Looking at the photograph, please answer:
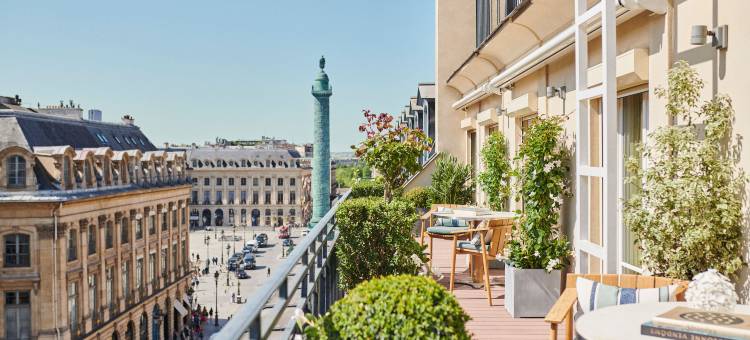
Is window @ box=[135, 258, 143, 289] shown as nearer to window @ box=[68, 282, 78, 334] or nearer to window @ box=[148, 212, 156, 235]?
window @ box=[148, 212, 156, 235]

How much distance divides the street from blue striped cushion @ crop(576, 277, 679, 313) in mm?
30066

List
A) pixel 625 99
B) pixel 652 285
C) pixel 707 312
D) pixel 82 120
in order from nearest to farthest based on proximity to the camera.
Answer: pixel 707 312
pixel 652 285
pixel 625 99
pixel 82 120

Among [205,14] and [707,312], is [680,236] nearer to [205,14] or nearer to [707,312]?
[707,312]

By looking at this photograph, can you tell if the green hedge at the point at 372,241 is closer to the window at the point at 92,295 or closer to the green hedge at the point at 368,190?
the green hedge at the point at 368,190

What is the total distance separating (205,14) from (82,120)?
3779cm

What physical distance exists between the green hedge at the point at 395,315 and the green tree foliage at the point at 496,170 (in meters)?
7.82

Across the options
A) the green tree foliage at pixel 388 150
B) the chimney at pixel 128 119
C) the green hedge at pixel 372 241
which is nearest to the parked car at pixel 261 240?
the chimney at pixel 128 119

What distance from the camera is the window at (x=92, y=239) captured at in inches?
1375

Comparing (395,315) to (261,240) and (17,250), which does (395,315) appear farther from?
(261,240)

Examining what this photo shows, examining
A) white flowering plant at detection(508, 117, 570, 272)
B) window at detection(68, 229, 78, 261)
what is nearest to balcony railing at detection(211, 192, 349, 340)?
white flowering plant at detection(508, 117, 570, 272)

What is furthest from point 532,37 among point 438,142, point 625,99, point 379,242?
point 438,142

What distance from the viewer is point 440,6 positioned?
18297 mm

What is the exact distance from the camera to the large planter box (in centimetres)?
669

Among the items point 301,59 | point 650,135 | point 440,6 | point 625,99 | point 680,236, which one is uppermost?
point 301,59
